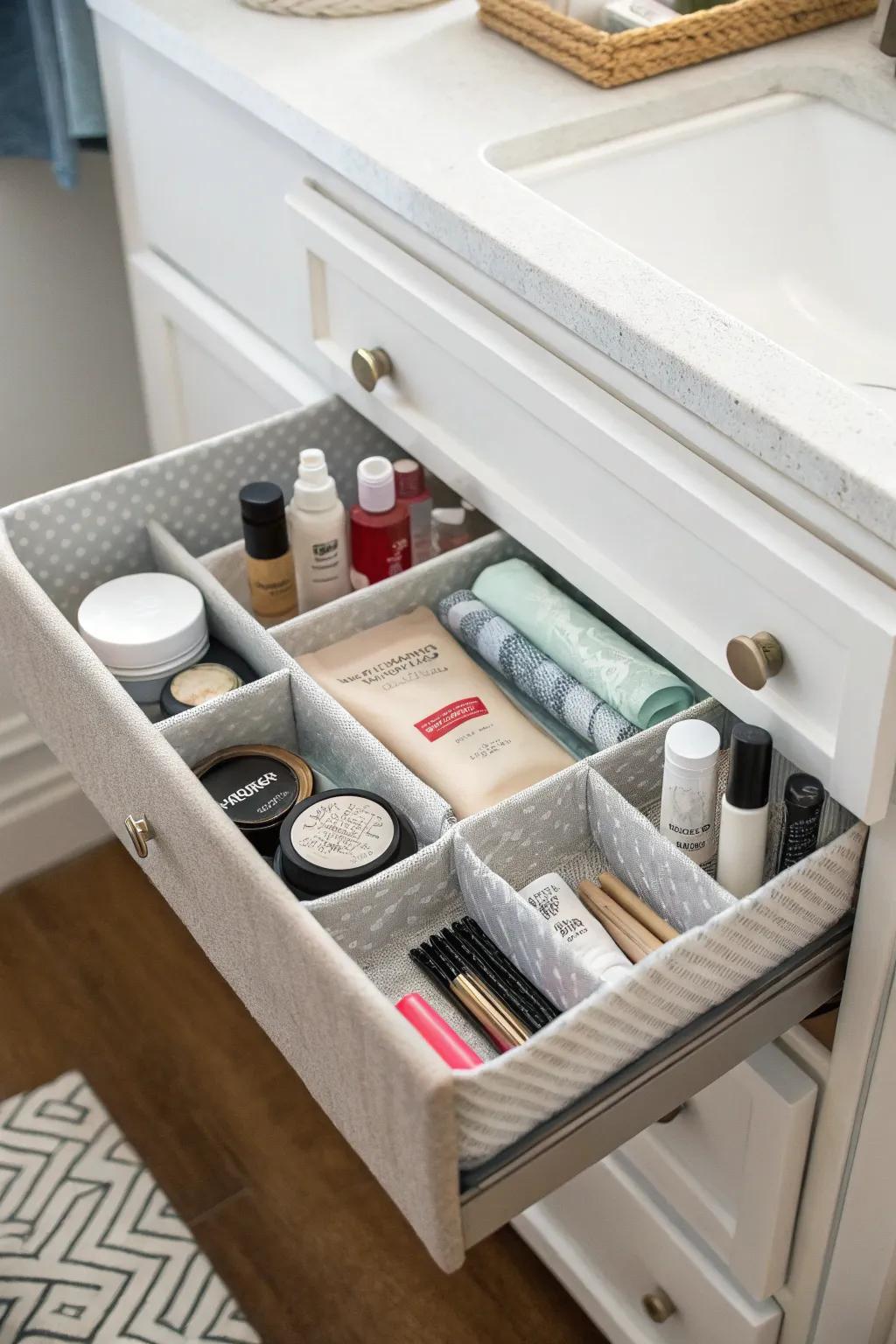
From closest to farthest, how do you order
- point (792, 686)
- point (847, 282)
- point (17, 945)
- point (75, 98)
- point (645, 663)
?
point (792, 686)
point (645, 663)
point (847, 282)
point (75, 98)
point (17, 945)

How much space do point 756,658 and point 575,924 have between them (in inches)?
7.7

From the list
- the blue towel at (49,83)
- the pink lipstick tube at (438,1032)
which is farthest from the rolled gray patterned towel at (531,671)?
the blue towel at (49,83)

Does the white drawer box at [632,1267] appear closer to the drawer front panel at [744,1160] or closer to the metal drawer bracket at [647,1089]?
the drawer front panel at [744,1160]

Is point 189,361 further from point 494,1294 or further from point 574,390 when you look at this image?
point 494,1294

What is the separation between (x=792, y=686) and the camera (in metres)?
0.74

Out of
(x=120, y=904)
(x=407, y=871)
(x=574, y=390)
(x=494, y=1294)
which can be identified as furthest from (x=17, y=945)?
(x=574, y=390)

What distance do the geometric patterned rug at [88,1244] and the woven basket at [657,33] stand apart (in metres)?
1.14

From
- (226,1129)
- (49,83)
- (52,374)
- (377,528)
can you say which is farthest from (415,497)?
(226,1129)

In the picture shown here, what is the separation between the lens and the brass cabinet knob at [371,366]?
100cm

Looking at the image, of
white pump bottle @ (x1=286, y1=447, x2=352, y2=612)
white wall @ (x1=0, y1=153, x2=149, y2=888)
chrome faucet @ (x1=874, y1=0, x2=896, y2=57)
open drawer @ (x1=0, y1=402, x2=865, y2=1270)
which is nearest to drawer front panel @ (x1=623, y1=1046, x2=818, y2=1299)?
open drawer @ (x1=0, y1=402, x2=865, y2=1270)

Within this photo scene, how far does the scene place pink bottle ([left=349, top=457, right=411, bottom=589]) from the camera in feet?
3.27

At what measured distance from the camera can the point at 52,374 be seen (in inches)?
61.2

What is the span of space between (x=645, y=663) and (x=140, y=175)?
28.8 inches

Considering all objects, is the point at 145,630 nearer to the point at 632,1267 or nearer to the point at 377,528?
the point at 377,528
